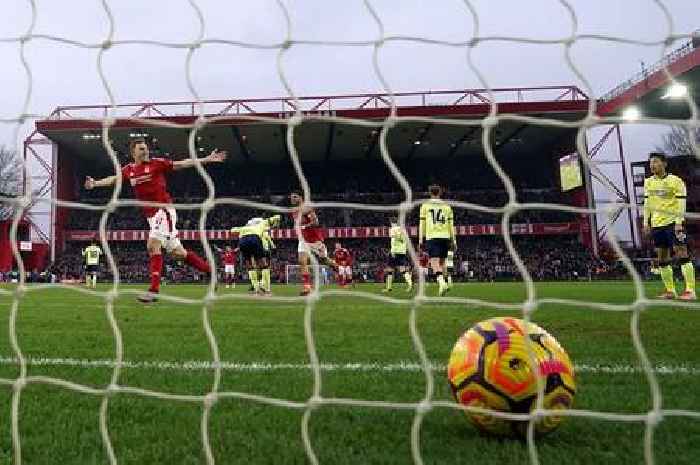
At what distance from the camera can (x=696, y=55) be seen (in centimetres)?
2045

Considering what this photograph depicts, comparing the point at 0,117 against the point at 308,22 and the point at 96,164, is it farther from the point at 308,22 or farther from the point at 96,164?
the point at 96,164

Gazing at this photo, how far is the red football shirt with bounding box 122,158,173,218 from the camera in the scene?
7934 millimetres

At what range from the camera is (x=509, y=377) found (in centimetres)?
238

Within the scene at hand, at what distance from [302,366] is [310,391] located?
2.39 feet

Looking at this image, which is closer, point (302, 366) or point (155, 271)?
point (302, 366)

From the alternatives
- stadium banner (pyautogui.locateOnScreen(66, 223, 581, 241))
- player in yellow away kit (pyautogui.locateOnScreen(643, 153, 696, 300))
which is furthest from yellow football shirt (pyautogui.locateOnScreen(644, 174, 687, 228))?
stadium banner (pyautogui.locateOnScreen(66, 223, 581, 241))

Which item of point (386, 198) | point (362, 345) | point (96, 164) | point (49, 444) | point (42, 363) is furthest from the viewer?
point (96, 164)

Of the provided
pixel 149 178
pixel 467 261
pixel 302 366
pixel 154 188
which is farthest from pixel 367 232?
pixel 302 366

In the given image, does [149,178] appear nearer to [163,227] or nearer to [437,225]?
[163,227]

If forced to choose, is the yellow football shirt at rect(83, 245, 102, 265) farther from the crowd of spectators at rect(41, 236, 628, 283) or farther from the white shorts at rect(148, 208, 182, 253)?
the white shorts at rect(148, 208, 182, 253)

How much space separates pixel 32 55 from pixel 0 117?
0.30 meters

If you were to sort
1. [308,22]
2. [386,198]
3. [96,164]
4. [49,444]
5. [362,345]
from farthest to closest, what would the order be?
[96,164]
[386,198]
[362,345]
[308,22]
[49,444]

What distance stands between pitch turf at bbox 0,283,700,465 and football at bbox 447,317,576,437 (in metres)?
0.09

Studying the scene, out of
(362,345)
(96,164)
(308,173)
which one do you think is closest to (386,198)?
(308,173)
